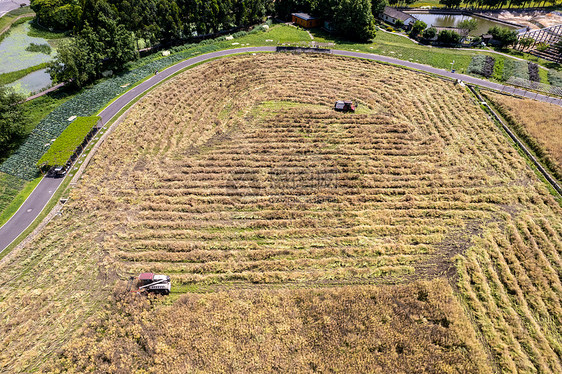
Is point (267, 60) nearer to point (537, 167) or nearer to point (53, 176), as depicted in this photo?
point (53, 176)

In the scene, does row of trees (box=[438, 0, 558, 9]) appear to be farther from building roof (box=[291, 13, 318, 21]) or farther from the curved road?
the curved road

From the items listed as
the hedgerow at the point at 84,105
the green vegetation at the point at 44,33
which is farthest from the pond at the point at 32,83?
the green vegetation at the point at 44,33

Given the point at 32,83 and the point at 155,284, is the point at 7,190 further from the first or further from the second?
the point at 32,83

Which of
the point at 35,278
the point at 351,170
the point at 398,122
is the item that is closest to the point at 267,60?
the point at 398,122

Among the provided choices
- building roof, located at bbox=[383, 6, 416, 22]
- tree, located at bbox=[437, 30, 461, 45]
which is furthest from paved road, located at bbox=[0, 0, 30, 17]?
tree, located at bbox=[437, 30, 461, 45]

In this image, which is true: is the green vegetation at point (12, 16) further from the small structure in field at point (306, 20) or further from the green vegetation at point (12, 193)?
the small structure in field at point (306, 20)

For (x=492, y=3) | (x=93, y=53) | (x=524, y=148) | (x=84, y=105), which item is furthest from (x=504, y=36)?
(x=84, y=105)
